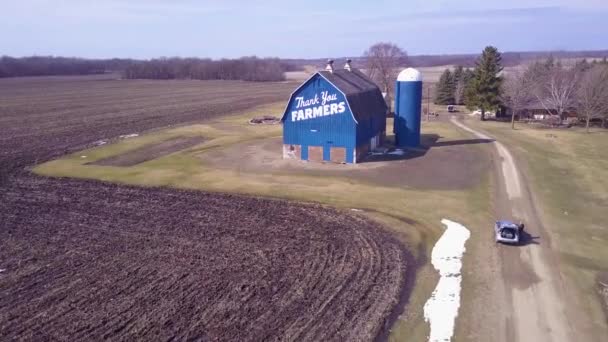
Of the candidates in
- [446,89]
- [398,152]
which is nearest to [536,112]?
[446,89]

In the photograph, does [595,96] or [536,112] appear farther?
[536,112]

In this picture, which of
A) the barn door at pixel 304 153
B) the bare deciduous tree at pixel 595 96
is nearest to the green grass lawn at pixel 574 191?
the bare deciduous tree at pixel 595 96

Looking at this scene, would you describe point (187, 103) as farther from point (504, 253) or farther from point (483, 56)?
point (504, 253)

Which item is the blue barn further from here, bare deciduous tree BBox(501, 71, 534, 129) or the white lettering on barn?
bare deciduous tree BBox(501, 71, 534, 129)

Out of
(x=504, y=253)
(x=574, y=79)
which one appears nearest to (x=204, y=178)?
(x=504, y=253)

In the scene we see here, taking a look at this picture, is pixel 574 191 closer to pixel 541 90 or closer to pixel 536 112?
pixel 541 90

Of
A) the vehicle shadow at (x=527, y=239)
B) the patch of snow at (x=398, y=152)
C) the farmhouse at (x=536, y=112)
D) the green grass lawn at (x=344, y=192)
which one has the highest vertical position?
the farmhouse at (x=536, y=112)

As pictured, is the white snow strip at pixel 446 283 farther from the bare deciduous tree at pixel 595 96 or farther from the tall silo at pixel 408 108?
the bare deciduous tree at pixel 595 96
